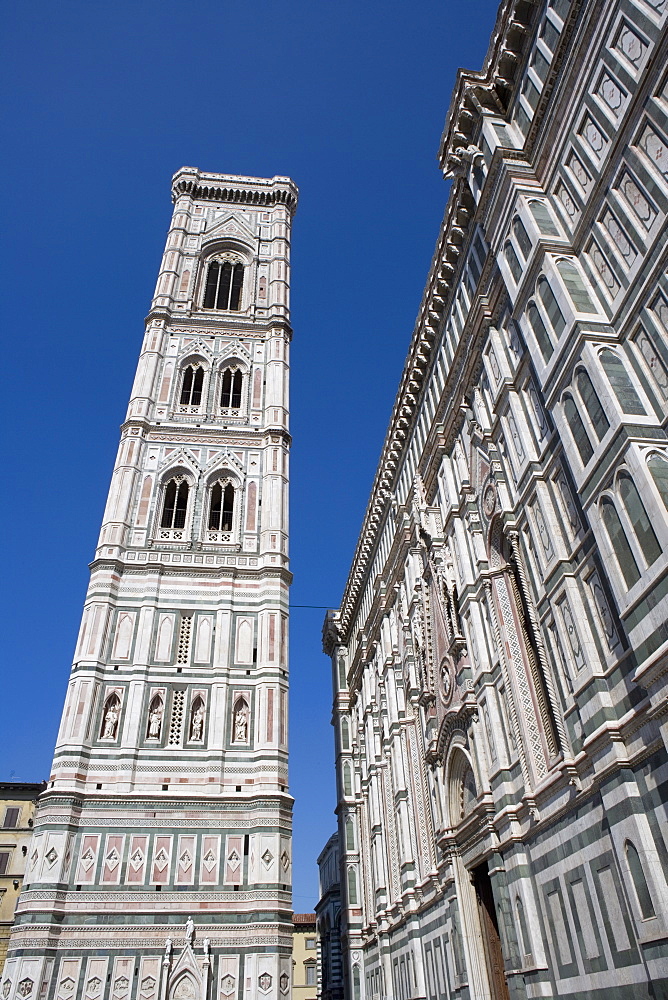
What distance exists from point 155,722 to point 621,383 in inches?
650

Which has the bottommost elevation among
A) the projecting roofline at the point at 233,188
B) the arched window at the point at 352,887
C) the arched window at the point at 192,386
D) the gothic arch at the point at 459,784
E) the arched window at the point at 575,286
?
the gothic arch at the point at 459,784

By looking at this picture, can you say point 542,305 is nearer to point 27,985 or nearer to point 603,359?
point 603,359

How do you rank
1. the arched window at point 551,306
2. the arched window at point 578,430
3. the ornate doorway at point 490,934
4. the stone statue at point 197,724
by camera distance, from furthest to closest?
the stone statue at point 197,724 → the ornate doorway at point 490,934 → the arched window at point 551,306 → the arched window at point 578,430

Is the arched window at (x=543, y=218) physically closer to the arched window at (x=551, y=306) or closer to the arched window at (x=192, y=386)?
the arched window at (x=551, y=306)

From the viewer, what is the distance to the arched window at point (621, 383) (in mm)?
8719

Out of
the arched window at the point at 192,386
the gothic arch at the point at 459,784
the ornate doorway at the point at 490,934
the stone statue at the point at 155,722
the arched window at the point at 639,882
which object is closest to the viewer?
the arched window at the point at 639,882

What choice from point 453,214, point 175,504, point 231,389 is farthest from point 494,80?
point 231,389

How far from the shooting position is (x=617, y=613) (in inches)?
349

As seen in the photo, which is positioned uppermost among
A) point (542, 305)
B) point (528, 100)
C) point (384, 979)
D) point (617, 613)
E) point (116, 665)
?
point (528, 100)

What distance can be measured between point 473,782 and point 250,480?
15.4m

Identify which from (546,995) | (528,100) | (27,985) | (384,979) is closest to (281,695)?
(384,979)

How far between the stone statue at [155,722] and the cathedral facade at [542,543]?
674 centimetres

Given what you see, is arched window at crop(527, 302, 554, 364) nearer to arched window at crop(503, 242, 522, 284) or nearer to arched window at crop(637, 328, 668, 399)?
arched window at crop(503, 242, 522, 284)

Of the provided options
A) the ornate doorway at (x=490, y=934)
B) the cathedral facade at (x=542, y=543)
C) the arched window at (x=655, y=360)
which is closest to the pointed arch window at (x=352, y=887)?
the cathedral facade at (x=542, y=543)
